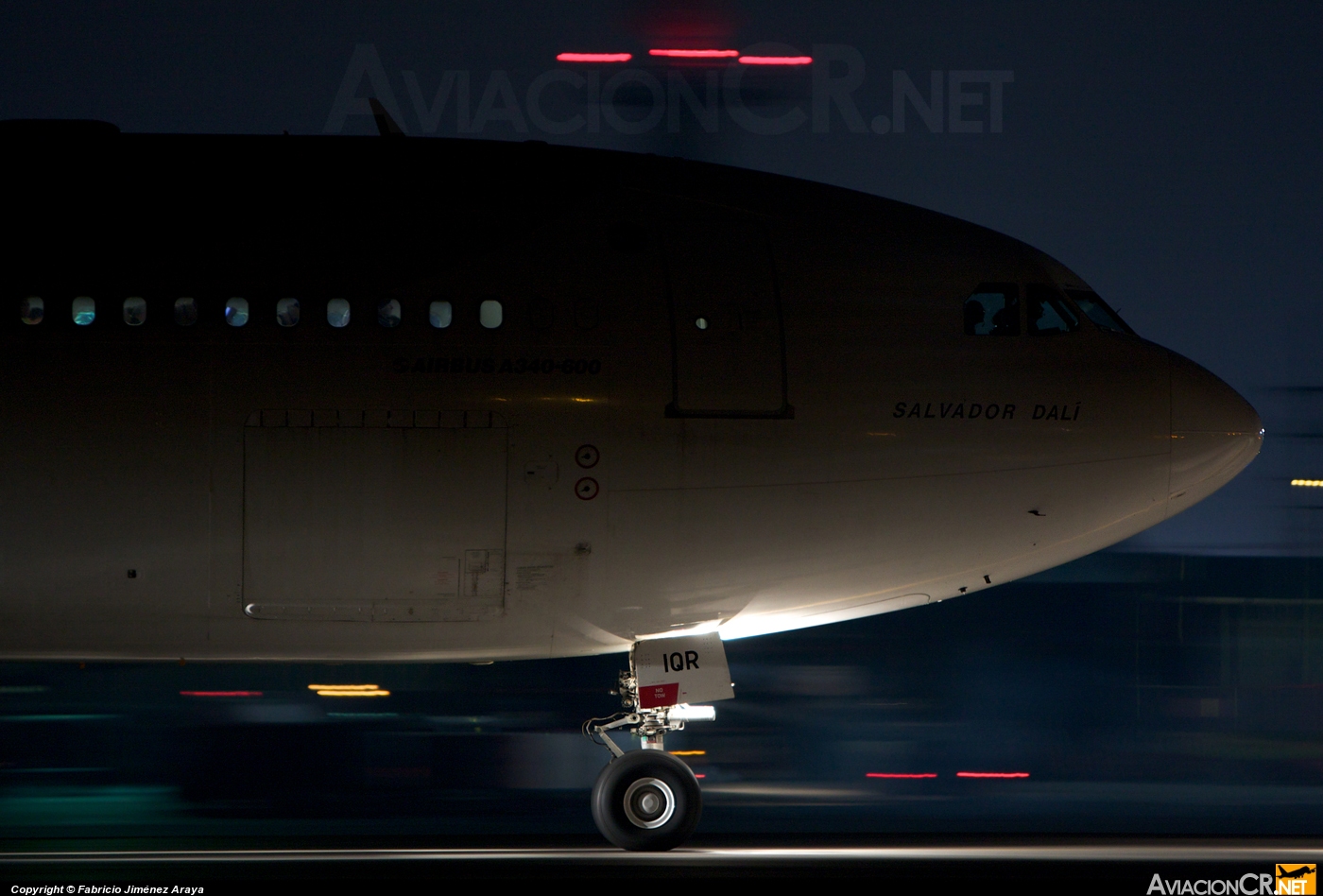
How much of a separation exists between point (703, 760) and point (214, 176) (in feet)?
40.8

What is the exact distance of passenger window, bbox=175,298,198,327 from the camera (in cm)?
848

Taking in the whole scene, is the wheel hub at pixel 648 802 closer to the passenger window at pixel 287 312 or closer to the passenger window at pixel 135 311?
the passenger window at pixel 287 312

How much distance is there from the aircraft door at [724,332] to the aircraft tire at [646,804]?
2438mm

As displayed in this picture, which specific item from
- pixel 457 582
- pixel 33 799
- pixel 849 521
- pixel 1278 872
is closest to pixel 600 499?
pixel 457 582

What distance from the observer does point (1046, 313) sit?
360 inches

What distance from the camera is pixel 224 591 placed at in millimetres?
8453

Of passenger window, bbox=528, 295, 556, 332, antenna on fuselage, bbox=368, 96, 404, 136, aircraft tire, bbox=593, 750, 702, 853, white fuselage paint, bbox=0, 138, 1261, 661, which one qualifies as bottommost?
aircraft tire, bbox=593, 750, 702, 853

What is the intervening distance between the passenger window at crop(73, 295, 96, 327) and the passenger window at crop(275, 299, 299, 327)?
1.17 metres

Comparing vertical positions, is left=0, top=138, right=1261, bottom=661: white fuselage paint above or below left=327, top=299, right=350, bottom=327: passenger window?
below

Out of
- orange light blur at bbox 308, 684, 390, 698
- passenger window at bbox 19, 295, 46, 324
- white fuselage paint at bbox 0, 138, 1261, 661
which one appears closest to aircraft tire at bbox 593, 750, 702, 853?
white fuselage paint at bbox 0, 138, 1261, 661

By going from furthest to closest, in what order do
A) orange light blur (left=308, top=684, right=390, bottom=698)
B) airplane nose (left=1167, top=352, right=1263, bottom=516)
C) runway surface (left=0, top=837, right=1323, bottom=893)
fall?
orange light blur (left=308, top=684, right=390, bottom=698) < airplane nose (left=1167, top=352, right=1263, bottom=516) < runway surface (left=0, top=837, right=1323, bottom=893)

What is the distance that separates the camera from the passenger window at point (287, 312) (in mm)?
8477

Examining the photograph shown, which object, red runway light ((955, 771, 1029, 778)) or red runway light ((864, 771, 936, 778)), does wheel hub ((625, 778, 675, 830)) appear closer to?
red runway light ((864, 771, 936, 778))

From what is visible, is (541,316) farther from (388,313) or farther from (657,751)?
(657,751)
